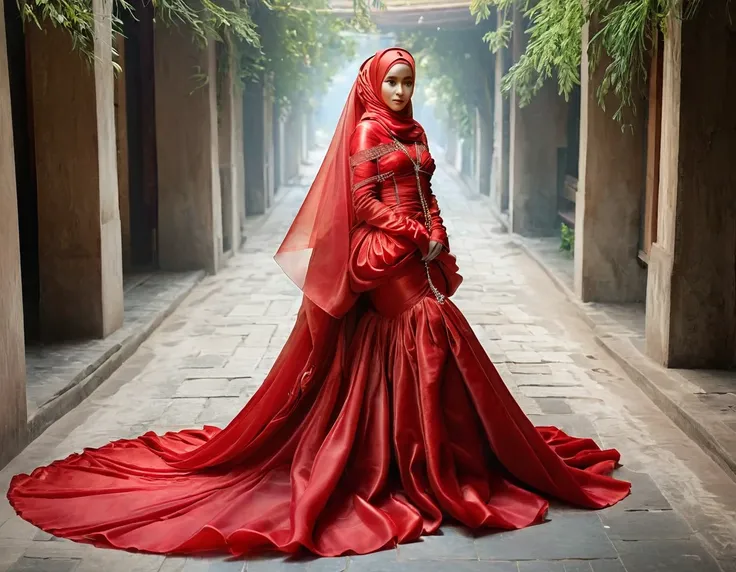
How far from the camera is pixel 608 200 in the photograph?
28.9 feet

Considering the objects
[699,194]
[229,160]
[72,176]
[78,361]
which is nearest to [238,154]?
[229,160]

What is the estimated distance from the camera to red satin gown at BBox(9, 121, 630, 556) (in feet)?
13.4

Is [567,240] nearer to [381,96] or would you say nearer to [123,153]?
[123,153]

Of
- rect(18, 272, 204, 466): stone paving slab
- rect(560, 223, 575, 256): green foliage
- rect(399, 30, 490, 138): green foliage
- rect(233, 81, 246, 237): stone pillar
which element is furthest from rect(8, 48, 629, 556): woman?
rect(399, 30, 490, 138): green foliage

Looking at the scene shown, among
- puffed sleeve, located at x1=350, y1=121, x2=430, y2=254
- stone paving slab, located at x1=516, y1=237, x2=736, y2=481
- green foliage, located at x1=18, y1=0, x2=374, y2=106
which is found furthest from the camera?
green foliage, located at x1=18, y1=0, x2=374, y2=106

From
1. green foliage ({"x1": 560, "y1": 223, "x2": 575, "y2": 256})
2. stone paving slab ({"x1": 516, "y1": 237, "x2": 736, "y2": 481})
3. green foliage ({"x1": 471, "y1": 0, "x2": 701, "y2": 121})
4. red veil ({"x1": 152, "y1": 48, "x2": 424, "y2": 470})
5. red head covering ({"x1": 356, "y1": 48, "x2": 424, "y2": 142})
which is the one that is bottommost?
stone paving slab ({"x1": 516, "y1": 237, "x2": 736, "y2": 481})

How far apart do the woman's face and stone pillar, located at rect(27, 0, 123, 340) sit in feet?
10.5

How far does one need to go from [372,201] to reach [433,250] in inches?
13.3

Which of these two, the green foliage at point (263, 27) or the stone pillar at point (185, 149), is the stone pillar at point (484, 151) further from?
the stone pillar at point (185, 149)

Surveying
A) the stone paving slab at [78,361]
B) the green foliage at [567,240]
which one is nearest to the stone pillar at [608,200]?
the green foliage at [567,240]

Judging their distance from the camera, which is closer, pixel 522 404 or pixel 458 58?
pixel 522 404

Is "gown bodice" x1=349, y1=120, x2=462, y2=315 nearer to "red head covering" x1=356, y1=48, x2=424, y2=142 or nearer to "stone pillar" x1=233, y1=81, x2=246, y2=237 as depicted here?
"red head covering" x1=356, y1=48, x2=424, y2=142

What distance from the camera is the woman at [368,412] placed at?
13.6 ft

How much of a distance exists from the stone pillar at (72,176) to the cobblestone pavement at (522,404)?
22.9 inches
